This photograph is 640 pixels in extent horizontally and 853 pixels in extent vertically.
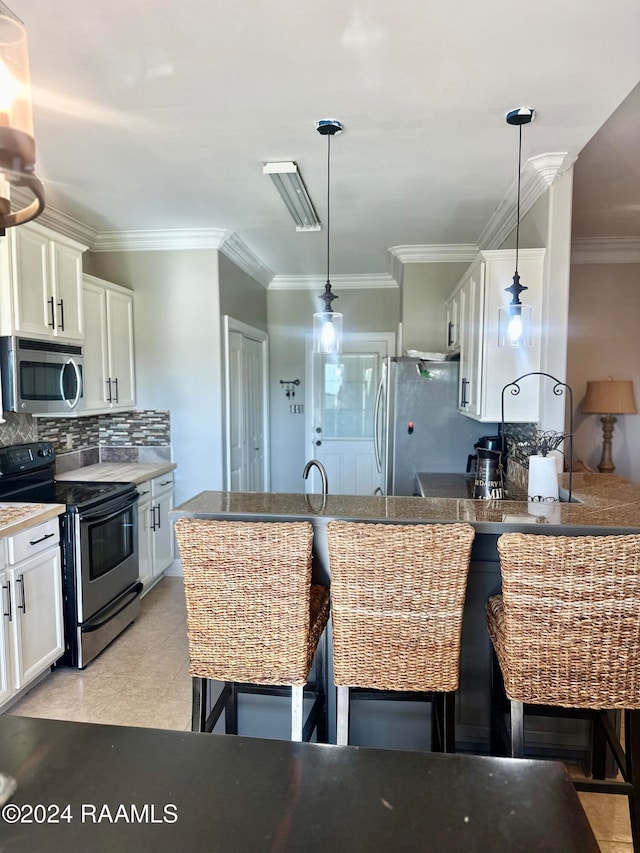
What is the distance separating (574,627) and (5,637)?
232 cm

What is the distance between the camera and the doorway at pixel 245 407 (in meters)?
4.24

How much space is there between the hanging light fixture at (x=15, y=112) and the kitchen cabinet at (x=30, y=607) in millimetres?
2025

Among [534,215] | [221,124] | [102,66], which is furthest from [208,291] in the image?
[534,215]

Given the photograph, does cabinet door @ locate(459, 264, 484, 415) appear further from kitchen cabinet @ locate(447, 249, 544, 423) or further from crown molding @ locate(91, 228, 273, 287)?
crown molding @ locate(91, 228, 273, 287)

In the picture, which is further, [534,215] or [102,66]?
[534,215]

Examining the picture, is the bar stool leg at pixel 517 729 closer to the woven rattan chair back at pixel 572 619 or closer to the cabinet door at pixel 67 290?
the woven rattan chair back at pixel 572 619

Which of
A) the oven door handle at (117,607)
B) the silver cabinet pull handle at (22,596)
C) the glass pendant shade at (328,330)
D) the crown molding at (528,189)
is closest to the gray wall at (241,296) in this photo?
the glass pendant shade at (328,330)

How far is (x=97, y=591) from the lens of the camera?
2.91 m

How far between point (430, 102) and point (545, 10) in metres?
0.59

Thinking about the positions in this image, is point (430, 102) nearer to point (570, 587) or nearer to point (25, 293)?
point (570, 587)

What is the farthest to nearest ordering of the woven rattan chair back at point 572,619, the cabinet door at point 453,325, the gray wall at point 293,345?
the gray wall at point 293,345, the cabinet door at point 453,325, the woven rattan chair back at point 572,619

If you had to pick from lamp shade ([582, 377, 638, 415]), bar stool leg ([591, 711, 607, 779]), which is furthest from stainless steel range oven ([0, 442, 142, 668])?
lamp shade ([582, 377, 638, 415])

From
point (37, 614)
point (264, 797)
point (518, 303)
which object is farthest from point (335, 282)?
point (264, 797)

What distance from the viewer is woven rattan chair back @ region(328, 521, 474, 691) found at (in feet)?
4.99
